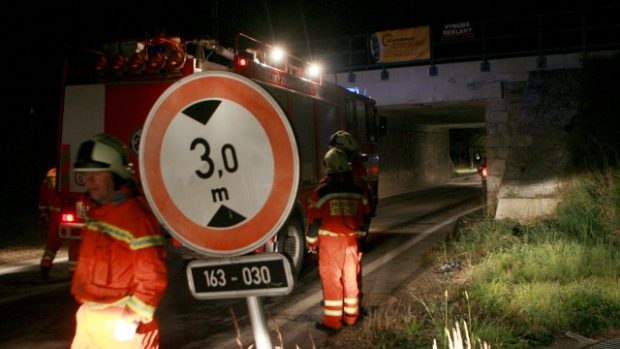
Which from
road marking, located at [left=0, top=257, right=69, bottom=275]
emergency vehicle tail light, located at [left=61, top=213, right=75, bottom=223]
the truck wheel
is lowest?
road marking, located at [left=0, top=257, right=69, bottom=275]

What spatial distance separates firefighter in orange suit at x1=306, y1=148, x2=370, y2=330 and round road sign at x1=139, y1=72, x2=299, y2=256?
156 inches

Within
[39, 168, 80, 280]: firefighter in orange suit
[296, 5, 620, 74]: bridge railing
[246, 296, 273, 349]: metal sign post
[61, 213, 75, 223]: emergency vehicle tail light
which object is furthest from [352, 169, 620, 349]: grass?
[296, 5, 620, 74]: bridge railing

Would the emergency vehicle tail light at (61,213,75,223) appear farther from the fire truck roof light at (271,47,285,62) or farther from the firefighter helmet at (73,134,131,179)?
the firefighter helmet at (73,134,131,179)

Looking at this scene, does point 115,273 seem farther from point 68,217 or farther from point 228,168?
point 68,217

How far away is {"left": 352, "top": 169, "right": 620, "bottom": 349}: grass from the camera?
546cm

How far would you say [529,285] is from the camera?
6.57 metres

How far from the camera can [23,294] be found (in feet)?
26.8

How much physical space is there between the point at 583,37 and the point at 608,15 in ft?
7.43

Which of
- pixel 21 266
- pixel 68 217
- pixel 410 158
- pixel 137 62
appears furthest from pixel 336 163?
pixel 410 158

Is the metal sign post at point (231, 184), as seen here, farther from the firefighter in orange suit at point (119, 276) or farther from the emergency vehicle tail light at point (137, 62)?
the emergency vehicle tail light at point (137, 62)

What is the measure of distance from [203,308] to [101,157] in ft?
14.9

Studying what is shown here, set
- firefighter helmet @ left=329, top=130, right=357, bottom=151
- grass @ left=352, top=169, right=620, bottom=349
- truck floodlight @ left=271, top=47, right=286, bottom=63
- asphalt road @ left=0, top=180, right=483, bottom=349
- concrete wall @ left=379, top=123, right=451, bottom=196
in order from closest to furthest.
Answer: grass @ left=352, top=169, right=620, bottom=349
asphalt road @ left=0, top=180, right=483, bottom=349
firefighter helmet @ left=329, top=130, right=357, bottom=151
truck floodlight @ left=271, top=47, right=286, bottom=63
concrete wall @ left=379, top=123, right=451, bottom=196

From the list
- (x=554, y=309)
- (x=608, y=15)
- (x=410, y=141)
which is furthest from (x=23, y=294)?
(x=410, y=141)

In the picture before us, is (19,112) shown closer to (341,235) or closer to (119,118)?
(119,118)
